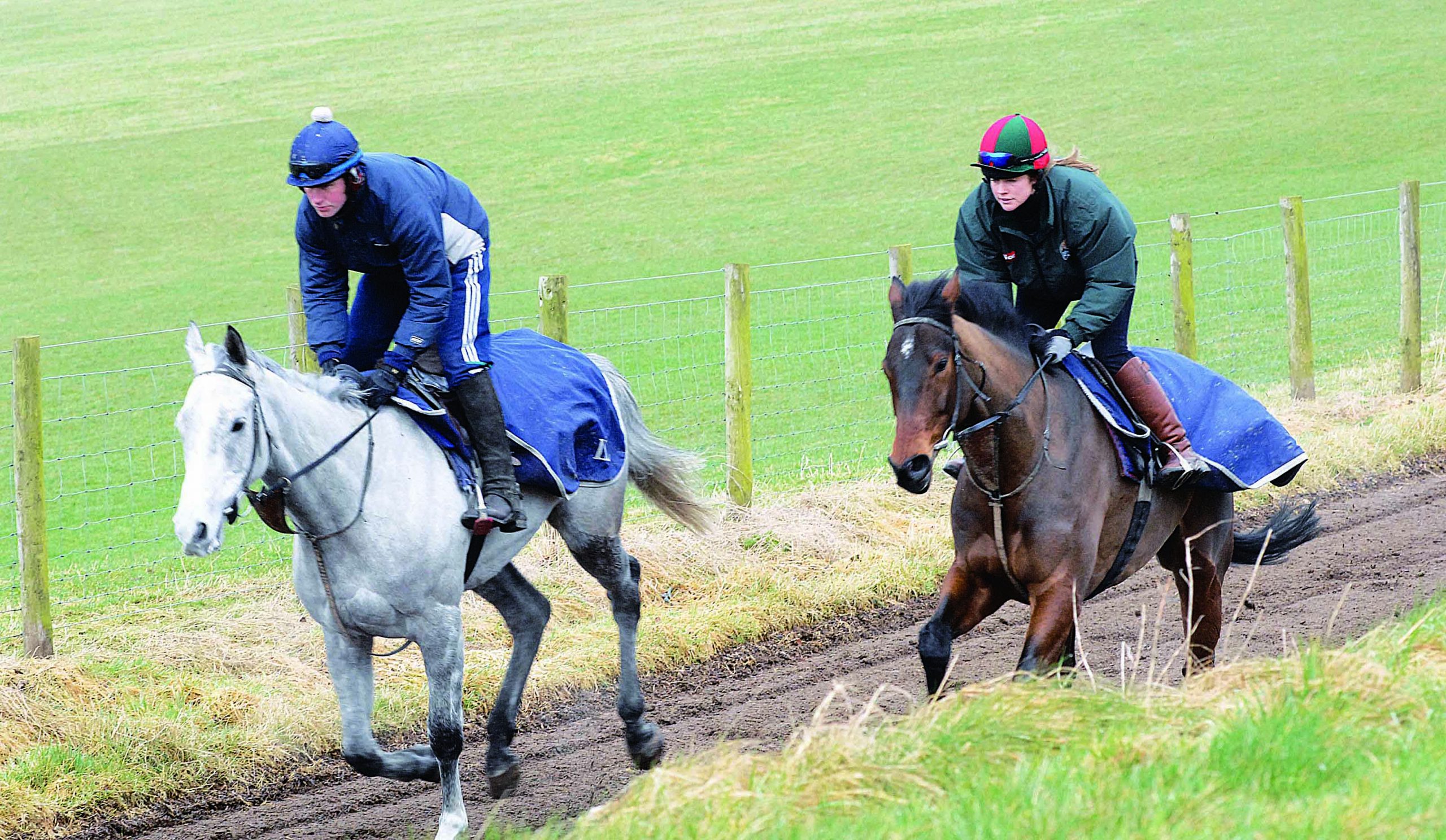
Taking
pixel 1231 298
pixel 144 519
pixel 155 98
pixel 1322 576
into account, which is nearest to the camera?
pixel 1322 576

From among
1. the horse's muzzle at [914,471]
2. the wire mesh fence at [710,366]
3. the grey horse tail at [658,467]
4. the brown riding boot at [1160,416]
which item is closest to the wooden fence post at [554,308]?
the wire mesh fence at [710,366]

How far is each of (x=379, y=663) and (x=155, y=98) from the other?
3804 centimetres

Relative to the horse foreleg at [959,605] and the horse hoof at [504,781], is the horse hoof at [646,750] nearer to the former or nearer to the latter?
the horse hoof at [504,781]

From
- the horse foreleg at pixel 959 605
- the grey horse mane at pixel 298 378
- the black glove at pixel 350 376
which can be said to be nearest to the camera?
the grey horse mane at pixel 298 378

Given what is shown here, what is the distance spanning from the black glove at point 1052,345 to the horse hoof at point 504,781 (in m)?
2.56

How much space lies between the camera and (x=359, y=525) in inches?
203

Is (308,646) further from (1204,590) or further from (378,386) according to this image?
(1204,590)

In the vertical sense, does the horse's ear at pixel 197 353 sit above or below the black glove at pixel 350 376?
above

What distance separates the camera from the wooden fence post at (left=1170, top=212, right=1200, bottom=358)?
37.4 feet

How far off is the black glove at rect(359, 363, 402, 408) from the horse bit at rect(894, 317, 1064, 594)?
6.18ft

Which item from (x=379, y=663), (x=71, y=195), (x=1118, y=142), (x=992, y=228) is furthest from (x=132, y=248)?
(x=992, y=228)

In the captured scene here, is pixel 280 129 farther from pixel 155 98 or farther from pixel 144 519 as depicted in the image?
pixel 144 519

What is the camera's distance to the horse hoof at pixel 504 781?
18.6 ft

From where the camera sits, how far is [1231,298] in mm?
20016
